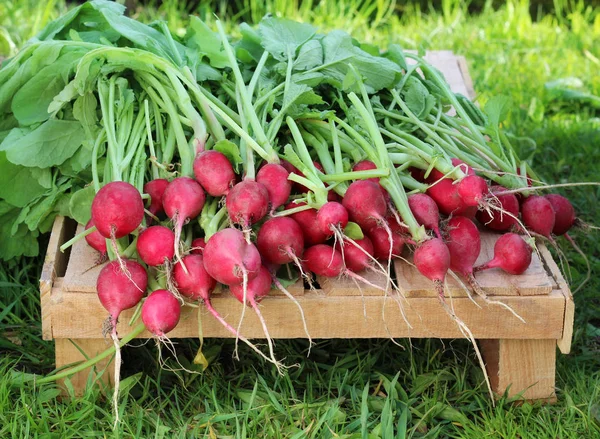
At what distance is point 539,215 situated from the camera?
2186 millimetres

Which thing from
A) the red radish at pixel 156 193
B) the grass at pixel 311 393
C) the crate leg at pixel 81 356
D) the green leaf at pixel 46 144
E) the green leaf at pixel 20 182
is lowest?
the grass at pixel 311 393

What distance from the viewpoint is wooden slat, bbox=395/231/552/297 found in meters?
1.99

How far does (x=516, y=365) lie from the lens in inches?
81.8

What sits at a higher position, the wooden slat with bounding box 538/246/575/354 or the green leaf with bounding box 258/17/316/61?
the green leaf with bounding box 258/17/316/61

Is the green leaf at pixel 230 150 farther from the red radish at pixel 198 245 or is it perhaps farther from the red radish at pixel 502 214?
the red radish at pixel 502 214

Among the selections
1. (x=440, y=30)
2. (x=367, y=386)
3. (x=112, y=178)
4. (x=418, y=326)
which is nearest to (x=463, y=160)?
(x=418, y=326)

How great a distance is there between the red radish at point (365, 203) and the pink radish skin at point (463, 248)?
0.18 m

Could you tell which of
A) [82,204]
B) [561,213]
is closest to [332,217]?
[82,204]

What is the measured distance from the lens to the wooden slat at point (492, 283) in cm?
199

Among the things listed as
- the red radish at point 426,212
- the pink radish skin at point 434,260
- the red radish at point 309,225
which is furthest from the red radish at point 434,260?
the red radish at point 309,225

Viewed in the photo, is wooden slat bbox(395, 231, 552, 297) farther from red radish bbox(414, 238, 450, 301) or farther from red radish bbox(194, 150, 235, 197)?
red radish bbox(194, 150, 235, 197)

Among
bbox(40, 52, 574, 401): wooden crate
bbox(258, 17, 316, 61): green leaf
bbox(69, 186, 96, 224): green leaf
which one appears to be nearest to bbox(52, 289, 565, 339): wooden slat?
bbox(40, 52, 574, 401): wooden crate

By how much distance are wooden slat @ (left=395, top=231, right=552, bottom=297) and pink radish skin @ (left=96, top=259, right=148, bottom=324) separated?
607 mm

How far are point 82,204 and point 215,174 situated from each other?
1.23 ft
